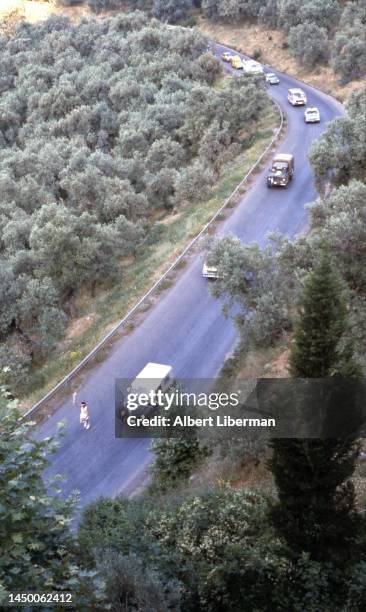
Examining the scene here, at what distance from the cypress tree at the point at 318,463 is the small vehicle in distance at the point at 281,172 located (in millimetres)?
26080

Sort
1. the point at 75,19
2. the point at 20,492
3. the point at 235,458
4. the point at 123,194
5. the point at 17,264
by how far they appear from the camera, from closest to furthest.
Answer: the point at 20,492 → the point at 235,458 → the point at 17,264 → the point at 123,194 → the point at 75,19

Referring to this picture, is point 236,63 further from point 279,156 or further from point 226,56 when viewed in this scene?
point 279,156

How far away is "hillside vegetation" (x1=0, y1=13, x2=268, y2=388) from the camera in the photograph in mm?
28531

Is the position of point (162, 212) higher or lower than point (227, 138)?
lower

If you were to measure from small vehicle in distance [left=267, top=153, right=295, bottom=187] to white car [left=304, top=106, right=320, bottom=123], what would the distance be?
11.2 meters

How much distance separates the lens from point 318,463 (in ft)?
35.3

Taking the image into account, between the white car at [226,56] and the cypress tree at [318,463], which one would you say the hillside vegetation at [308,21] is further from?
the cypress tree at [318,463]

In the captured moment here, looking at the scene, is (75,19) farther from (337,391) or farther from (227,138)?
(337,391)

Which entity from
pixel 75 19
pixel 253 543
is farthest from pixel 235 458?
pixel 75 19

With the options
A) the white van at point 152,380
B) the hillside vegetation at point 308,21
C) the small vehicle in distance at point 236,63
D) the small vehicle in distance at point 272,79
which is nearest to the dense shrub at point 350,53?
the hillside vegetation at point 308,21

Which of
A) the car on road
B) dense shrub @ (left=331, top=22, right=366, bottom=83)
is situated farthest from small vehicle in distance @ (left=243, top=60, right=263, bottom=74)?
the car on road

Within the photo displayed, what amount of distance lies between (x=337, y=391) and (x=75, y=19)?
Result: 86.4 meters

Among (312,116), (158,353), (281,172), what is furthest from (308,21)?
(158,353)

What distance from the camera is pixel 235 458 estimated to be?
16406 millimetres
